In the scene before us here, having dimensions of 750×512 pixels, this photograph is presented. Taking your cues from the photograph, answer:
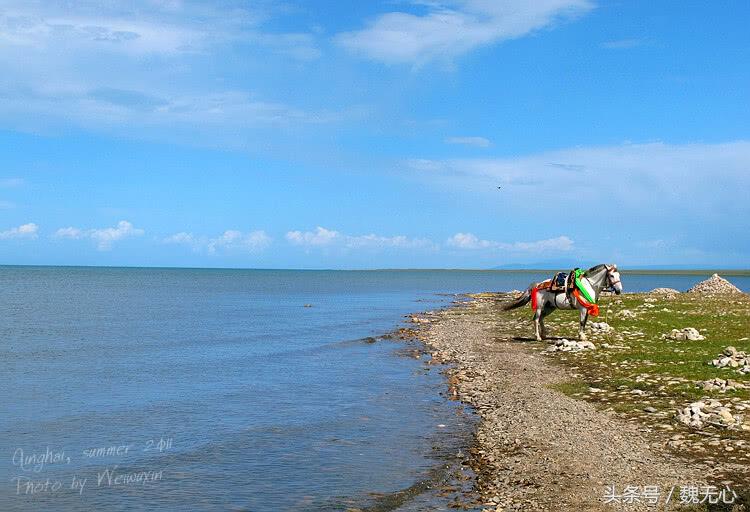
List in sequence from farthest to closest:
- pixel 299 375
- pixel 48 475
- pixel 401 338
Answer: pixel 401 338 < pixel 299 375 < pixel 48 475

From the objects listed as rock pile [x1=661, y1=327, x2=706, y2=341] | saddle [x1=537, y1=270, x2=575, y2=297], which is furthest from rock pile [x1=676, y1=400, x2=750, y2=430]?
saddle [x1=537, y1=270, x2=575, y2=297]

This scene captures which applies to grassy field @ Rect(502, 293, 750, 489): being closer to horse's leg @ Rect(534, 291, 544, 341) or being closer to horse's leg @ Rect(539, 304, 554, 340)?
horse's leg @ Rect(539, 304, 554, 340)

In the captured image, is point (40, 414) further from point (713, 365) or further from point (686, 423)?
point (713, 365)

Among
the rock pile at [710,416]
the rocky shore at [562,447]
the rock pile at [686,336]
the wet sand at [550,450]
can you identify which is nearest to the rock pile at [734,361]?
the rocky shore at [562,447]

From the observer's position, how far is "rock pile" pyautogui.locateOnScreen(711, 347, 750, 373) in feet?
66.2

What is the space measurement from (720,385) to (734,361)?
142 inches

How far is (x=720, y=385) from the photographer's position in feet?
58.9

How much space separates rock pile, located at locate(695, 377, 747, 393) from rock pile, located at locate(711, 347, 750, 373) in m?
2.04

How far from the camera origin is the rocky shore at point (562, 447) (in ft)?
37.4

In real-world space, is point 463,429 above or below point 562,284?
below

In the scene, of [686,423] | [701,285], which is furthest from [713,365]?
[701,285]

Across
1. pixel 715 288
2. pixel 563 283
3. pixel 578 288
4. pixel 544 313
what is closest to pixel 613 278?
pixel 578 288

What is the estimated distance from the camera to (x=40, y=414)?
65.0ft

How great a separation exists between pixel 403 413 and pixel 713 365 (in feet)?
35.6
